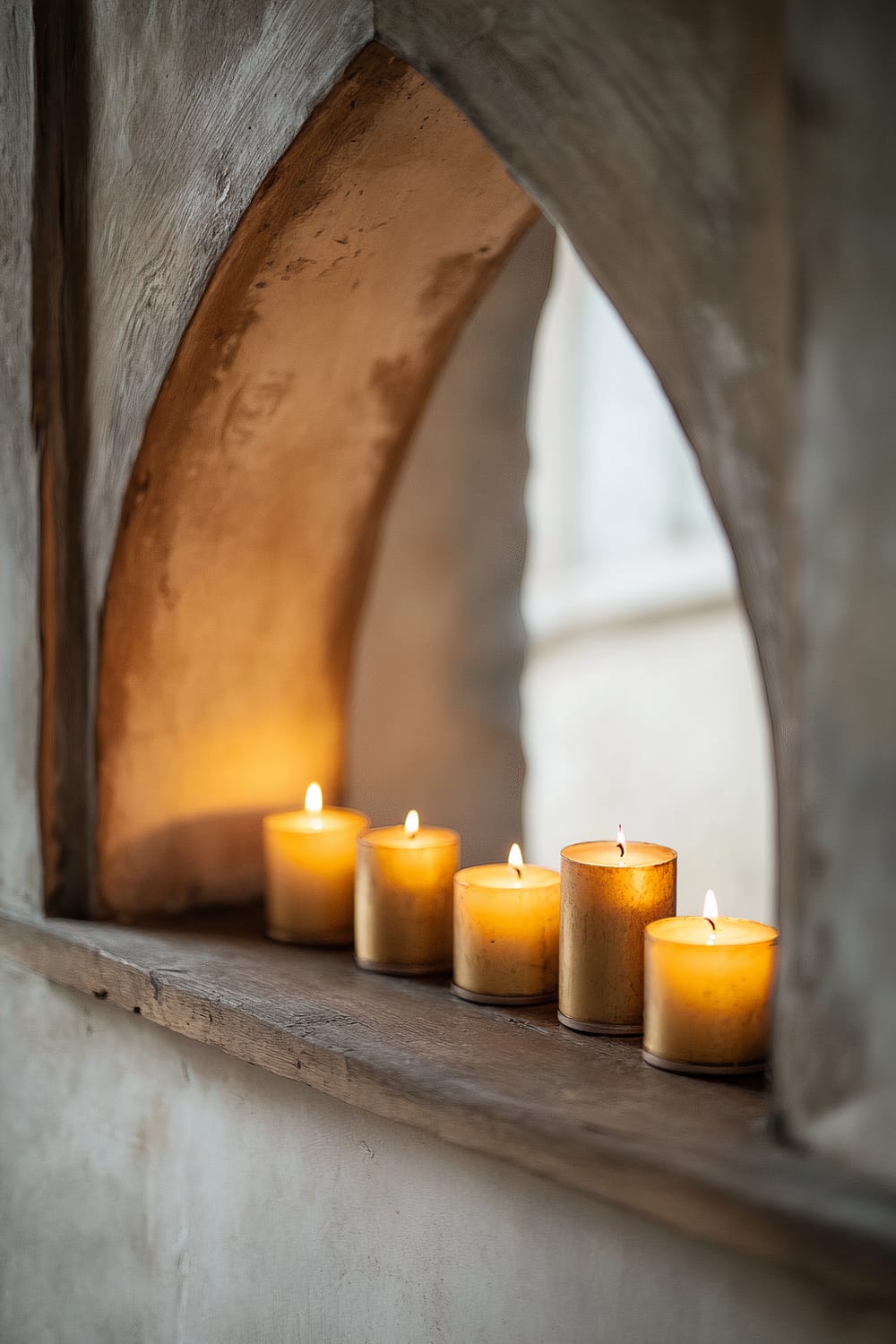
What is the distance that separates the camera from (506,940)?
104 centimetres

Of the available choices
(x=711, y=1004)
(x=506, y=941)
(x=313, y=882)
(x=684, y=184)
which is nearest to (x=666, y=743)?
(x=313, y=882)

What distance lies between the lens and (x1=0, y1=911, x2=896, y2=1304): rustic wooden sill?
696 millimetres

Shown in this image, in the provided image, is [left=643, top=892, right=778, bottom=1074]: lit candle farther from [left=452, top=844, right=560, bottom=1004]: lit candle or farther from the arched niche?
the arched niche

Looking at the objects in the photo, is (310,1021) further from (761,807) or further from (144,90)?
(761,807)

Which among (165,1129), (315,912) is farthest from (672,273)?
(165,1129)

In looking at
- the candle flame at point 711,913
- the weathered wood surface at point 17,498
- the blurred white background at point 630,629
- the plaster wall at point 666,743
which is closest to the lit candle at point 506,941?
the candle flame at point 711,913

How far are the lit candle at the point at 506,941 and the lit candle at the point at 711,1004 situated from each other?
0.48ft

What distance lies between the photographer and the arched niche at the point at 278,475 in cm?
104

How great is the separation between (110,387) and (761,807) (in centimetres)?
290

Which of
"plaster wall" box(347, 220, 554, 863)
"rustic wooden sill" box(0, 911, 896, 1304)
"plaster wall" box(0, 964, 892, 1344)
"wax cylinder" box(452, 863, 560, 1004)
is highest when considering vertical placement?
"plaster wall" box(347, 220, 554, 863)

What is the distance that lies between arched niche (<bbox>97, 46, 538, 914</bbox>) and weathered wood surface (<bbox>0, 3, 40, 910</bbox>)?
8 centimetres

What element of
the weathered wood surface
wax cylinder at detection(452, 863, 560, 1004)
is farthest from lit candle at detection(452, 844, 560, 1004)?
the weathered wood surface

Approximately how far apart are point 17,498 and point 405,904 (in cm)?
53

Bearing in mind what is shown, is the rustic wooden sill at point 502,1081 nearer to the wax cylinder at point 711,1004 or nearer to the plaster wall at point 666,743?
the wax cylinder at point 711,1004
